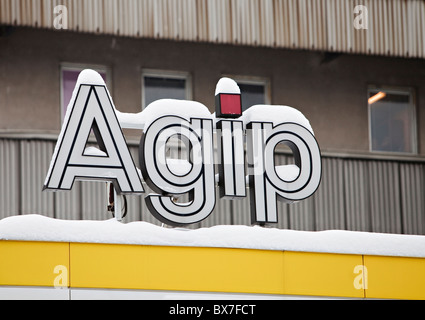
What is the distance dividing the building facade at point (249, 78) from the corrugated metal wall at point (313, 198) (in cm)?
2

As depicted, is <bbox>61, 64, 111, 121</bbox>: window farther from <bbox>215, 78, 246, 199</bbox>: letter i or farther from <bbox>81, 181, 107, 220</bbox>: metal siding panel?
<bbox>215, 78, 246, 199</bbox>: letter i

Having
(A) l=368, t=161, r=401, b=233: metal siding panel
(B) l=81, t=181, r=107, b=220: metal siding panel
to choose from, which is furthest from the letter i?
(A) l=368, t=161, r=401, b=233: metal siding panel

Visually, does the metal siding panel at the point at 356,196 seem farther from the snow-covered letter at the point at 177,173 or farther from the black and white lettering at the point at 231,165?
the snow-covered letter at the point at 177,173

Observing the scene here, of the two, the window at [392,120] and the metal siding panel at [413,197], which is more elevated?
the window at [392,120]

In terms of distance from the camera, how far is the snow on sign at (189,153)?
1322cm

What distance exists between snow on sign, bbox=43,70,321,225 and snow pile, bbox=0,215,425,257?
0.56m

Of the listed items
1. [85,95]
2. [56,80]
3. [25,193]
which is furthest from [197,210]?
[56,80]

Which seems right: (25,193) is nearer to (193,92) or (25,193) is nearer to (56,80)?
(56,80)

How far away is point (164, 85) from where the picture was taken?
19.4 meters

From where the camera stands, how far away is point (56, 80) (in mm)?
18641

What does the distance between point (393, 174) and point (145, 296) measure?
26.0ft

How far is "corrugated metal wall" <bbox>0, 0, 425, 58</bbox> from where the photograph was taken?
17484 mm

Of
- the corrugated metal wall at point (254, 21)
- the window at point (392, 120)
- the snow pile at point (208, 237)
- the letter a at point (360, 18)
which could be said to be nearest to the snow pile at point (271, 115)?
the snow pile at point (208, 237)

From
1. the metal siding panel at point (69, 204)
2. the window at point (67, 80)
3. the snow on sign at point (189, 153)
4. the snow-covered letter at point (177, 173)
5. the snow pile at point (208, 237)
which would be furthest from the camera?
the window at point (67, 80)
